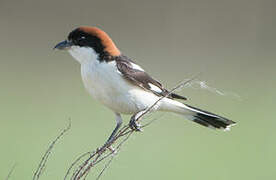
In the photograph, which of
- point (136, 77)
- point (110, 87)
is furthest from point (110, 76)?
point (136, 77)

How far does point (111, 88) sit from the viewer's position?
448 cm

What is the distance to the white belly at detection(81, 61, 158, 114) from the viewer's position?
4477 mm

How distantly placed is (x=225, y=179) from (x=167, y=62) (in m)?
3.39

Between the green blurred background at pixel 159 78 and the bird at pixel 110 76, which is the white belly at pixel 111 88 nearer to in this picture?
the bird at pixel 110 76

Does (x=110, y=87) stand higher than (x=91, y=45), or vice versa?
(x=91, y=45)

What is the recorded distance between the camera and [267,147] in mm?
7020

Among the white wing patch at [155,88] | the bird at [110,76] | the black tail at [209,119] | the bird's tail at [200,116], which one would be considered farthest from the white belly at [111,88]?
the black tail at [209,119]

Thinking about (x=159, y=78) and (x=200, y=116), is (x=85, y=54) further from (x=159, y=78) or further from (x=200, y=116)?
(x=159, y=78)

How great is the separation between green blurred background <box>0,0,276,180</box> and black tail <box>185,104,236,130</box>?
1427 millimetres

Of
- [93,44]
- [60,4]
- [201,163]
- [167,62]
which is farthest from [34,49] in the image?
[93,44]

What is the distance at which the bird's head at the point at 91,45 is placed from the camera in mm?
4648

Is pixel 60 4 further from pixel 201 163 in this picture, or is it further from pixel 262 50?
pixel 201 163

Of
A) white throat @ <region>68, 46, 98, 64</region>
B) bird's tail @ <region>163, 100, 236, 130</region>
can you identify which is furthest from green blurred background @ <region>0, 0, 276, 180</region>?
white throat @ <region>68, 46, 98, 64</region>

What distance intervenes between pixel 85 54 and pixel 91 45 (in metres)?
0.08
